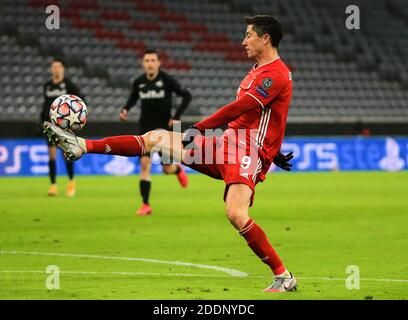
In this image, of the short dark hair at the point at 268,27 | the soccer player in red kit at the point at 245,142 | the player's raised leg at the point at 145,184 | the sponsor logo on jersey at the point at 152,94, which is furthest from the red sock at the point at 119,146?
the sponsor logo on jersey at the point at 152,94

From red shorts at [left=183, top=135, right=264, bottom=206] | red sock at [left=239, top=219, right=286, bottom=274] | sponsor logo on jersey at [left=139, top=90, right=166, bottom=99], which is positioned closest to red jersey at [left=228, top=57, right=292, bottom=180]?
red shorts at [left=183, top=135, right=264, bottom=206]

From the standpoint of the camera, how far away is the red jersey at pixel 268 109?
760 cm

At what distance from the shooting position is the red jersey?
24.9 ft

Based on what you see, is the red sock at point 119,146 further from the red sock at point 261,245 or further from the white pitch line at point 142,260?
the white pitch line at point 142,260

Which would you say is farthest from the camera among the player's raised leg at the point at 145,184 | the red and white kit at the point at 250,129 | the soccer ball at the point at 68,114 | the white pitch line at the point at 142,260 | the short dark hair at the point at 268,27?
the player's raised leg at the point at 145,184

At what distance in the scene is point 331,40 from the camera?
34.6 meters

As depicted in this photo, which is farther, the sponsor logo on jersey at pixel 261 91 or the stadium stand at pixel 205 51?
the stadium stand at pixel 205 51

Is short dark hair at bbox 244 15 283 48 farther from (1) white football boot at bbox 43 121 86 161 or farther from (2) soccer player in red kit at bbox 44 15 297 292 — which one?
(1) white football boot at bbox 43 121 86 161

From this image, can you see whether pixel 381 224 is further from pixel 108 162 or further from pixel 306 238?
pixel 108 162

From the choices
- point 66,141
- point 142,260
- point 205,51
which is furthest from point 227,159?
point 205,51

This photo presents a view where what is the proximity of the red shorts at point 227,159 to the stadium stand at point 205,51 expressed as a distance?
18446 mm

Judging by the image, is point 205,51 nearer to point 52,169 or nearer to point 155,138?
point 52,169

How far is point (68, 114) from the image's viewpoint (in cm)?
767
